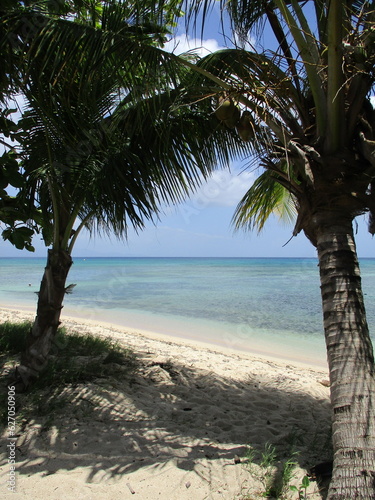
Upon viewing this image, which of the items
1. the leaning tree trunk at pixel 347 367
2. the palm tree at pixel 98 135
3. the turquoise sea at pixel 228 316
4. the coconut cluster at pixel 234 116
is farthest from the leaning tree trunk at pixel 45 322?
the turquoise sea at pixel 228 316

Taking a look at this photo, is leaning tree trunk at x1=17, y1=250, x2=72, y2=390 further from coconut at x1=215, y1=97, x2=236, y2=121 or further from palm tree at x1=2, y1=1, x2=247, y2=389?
coconut at x1=215, y1=97, x2=236, y2=121

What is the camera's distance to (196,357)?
6.25 metres

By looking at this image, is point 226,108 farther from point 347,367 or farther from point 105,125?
point 347,367

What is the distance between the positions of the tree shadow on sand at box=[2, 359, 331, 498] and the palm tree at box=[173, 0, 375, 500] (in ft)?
2.05

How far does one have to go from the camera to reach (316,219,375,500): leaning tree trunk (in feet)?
6.95

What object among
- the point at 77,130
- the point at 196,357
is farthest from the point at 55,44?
the point at 196,357

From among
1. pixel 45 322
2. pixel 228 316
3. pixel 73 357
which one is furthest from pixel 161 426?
pixel 228 316

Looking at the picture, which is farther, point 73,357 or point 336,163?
point 73,357

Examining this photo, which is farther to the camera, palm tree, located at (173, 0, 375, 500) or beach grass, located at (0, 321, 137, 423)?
beach grass, located at (0, 321, 137, 423)

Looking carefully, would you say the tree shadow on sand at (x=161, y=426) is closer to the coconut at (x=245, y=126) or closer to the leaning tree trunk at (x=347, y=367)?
the leaning tree trunk at (x=347, y=367)

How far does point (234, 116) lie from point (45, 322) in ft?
8.59

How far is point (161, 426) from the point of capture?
11.1 ft

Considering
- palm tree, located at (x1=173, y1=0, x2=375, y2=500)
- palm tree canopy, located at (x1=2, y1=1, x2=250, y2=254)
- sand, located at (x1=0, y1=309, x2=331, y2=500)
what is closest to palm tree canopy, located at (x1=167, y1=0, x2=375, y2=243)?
palm tree, located at (x1=173, y1=0, x2=375, y2=500)

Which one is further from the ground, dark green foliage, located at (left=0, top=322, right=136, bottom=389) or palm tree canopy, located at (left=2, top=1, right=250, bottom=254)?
palm tree canopy, located at (left=2, top=1, right=250, bottom=254)
